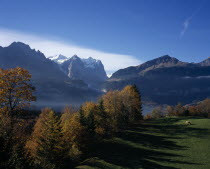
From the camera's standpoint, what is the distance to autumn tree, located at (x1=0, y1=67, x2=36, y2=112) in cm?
2755

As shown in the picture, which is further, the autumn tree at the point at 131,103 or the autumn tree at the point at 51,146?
the autumn tree at the point at 131,103

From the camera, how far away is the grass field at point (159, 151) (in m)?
40.4

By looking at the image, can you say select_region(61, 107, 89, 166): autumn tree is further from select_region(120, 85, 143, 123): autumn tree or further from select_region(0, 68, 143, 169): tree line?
select_region(120, 85, 143, 123): autumn tree

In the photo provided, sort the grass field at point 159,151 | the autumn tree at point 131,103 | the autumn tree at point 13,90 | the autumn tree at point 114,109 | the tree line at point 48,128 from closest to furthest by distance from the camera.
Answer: the tree line at point 48,128 < the autumn tree at point 13,90 < the grass field at point 159,151 < the autumn tree at point 114,109 < the autumn tree at point 131,103

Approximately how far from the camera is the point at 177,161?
4084 centimetres

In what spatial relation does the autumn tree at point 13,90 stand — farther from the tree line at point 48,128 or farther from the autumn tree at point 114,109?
the autumn tree at point 114,109

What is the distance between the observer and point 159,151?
51.2 meters

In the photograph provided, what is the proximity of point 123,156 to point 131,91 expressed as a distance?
5055 cm

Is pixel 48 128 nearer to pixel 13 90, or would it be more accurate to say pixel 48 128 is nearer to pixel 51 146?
pixel 51 146

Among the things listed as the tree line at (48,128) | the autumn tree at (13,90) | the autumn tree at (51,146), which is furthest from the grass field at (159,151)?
the autumn tree at (13,90)

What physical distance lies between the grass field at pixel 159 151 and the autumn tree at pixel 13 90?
22615 mm

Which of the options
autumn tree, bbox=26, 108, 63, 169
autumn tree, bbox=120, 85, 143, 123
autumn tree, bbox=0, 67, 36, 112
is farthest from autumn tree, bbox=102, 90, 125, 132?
autumn tree, bbox=0, 67, 36, 112

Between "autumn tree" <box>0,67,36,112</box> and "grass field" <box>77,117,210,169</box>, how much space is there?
74.2 ft

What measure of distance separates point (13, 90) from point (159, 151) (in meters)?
38.9
